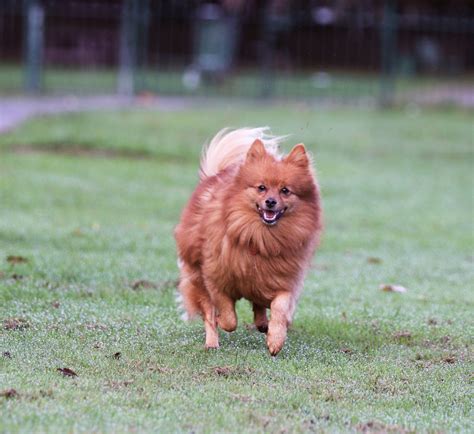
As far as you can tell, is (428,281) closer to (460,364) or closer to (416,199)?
(460,364)

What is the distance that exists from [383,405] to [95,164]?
35.2 ft

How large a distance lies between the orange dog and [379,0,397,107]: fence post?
1912 centimetres

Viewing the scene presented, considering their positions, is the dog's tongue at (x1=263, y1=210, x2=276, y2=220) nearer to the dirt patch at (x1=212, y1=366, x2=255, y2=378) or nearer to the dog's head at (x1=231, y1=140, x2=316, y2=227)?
the dog's head at (x1=231, y1=140, x2=316, y2=227)

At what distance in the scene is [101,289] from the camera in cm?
793

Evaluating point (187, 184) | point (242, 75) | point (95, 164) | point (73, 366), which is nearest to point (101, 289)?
point (73, 366)

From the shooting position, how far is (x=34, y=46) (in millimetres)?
23875

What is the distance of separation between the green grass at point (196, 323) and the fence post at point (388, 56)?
850 centimetres

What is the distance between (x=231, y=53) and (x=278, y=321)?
23.0m

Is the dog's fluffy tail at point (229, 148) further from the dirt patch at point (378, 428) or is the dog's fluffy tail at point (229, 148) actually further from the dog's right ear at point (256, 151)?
the dirt patch at point (378, 428)

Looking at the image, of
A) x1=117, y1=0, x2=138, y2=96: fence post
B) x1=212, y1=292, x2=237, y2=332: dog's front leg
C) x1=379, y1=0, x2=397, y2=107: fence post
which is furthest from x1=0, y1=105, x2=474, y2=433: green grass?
x1=379, y1=0, x2=397, y2=107: fence post

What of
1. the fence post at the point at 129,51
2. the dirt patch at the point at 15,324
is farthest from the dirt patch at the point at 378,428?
the fence post at the point at 129,51

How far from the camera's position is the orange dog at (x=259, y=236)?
6.25 meters

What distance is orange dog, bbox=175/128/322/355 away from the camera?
20.5 ft

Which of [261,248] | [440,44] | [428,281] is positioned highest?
[440,44]
